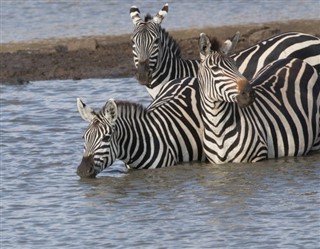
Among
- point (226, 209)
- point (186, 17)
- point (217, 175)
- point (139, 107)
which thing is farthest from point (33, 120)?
point (186, 17)

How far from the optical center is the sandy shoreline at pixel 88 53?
19.5m

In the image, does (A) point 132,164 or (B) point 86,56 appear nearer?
(A) point 132,164

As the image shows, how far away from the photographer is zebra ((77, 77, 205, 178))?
12.5 metres

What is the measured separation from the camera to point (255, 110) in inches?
513

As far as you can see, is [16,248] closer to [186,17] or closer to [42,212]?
[42,212]

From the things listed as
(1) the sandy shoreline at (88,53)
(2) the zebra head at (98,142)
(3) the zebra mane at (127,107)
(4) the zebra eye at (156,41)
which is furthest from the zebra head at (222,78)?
(1) the sandy shoreline at (88,53)

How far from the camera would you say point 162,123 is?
42.9 feet

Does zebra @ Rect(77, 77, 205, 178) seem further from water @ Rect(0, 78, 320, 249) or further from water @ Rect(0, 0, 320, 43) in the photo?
water @ Rect(0, 0, 320, 43)

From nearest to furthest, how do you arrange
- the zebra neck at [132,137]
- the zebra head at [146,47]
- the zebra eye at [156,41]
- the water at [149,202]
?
the water at [149,202]
the zebra neck at [132,137]
the zebra head at [146,47]
the zebra eye at [156,41]

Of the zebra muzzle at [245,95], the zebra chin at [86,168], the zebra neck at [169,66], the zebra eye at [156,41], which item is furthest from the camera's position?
the zebra neck at [169,66]

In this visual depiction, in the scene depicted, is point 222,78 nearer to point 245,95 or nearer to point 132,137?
point 245,95

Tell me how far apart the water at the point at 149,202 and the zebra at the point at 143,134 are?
143 millimetres

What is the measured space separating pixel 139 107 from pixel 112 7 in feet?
39.2

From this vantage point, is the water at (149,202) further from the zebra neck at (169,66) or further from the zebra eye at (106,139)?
the zebra neck at (169,66)
